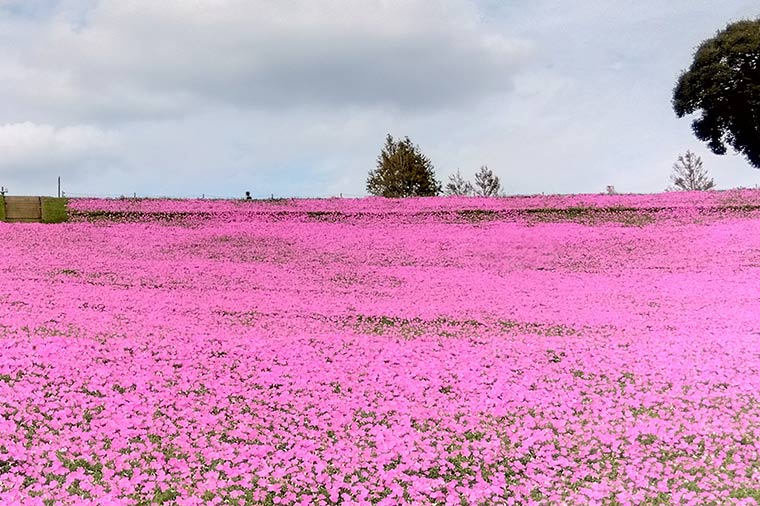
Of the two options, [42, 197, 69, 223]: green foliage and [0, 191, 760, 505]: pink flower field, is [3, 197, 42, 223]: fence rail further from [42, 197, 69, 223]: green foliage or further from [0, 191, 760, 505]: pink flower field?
[0, 191, 760, 505]: pink flower field

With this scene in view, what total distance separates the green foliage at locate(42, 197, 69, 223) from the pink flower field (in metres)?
8.85

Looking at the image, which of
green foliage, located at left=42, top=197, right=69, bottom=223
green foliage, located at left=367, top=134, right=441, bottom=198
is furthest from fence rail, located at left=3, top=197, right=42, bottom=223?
green foliage, located at left=367, top=134, right=441, bottom=198

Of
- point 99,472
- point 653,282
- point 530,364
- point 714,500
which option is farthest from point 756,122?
point 99,472

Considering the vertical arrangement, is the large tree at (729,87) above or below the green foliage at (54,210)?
above

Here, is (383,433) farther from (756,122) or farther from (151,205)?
(756,122)

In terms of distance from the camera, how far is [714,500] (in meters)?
9.93

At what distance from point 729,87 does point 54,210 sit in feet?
180

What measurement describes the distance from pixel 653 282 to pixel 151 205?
32.3 m

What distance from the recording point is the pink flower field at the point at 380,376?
10609 millimetres

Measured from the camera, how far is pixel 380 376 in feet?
51.2

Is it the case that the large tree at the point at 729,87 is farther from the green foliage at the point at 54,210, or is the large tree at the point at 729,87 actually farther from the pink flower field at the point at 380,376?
the green foliage at the point at 54,210

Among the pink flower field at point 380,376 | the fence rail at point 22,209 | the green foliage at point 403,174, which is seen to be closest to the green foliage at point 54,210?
the fence rail at point 22,209

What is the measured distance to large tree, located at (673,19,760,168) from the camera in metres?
59.1

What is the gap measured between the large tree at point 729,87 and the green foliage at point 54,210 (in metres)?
51.4
